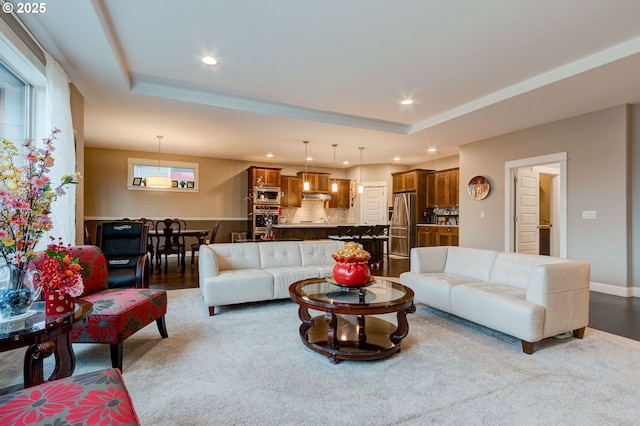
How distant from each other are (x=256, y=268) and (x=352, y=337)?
6.09ft

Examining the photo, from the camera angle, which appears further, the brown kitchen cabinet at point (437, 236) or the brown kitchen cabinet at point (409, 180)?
the brown kitchen cabinet at point (409, 180)

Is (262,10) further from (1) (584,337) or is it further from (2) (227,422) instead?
(1) (584,337)

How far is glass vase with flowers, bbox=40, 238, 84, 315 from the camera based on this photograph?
1608 mm

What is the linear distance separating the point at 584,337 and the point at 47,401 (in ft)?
12.2

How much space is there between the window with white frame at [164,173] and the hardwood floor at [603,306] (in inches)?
111

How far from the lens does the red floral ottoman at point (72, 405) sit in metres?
1.01

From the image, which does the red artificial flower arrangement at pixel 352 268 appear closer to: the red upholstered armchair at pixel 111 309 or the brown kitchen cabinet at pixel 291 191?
the red upholstered armchair at pixel 111 309

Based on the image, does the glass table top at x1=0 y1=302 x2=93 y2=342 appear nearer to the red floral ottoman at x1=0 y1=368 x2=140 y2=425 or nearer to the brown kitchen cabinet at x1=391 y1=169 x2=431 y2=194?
the red floral ottoman at x1=0 y1=368 x2=140 y2=425

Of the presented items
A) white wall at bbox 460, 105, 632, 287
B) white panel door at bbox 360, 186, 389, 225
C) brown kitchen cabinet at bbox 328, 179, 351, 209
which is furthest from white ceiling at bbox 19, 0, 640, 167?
brown kitchen cabinet at bbox 328, 179, 351, 209

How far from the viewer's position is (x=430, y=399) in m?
Answer: 1.85

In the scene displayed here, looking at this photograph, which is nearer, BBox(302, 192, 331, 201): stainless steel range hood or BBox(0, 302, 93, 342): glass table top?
BBox(0, 302, 93, 342): glass table top

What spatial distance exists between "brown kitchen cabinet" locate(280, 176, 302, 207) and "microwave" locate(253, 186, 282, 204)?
0.49 metres

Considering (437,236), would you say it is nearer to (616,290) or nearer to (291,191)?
(616,290)

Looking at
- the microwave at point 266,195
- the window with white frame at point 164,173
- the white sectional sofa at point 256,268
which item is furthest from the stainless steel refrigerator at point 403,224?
the window with white frame at point 164,173
